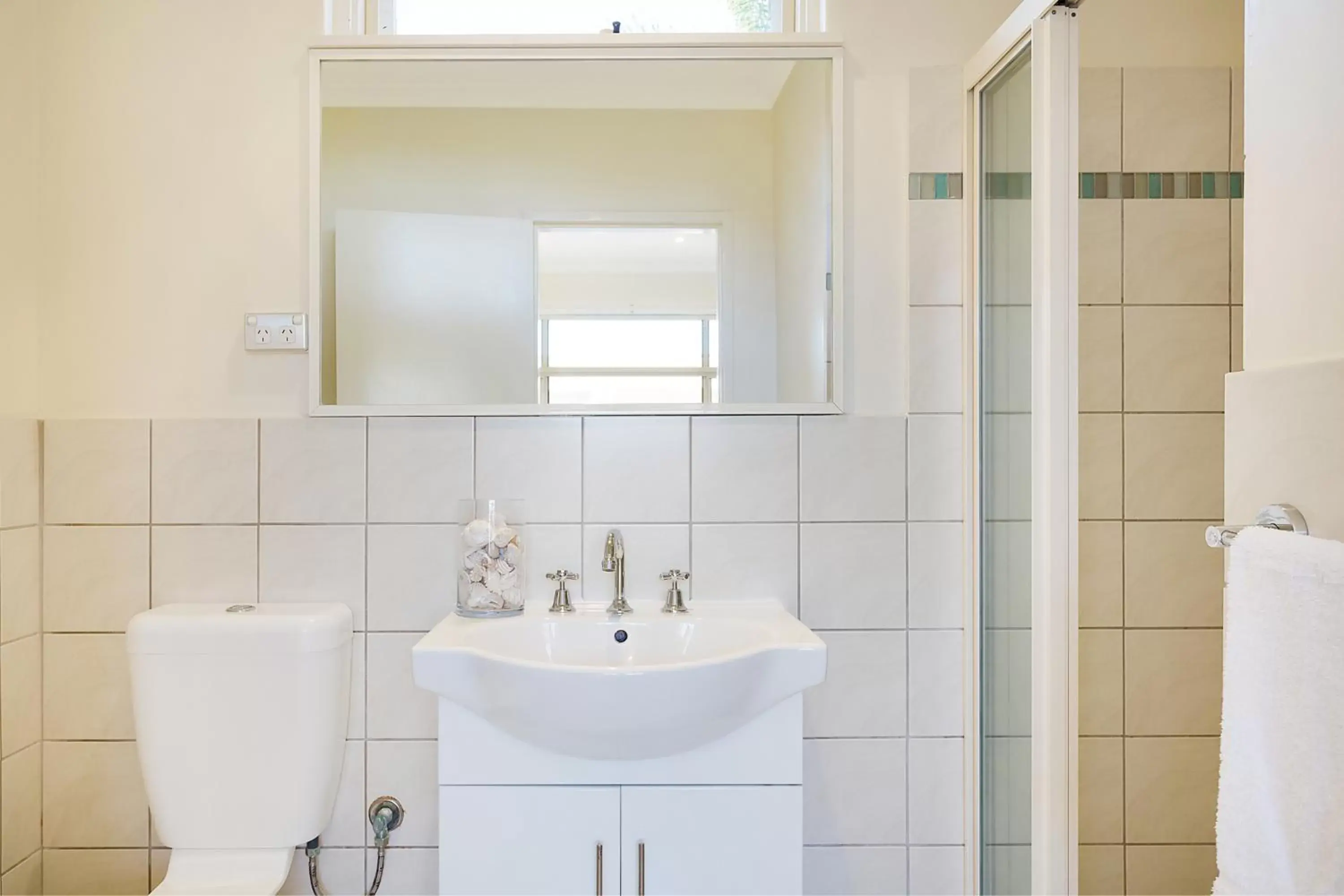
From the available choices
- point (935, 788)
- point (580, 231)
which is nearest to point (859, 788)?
point (935, 788)

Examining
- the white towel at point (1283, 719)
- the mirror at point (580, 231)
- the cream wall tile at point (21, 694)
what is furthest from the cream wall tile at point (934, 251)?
the cream wall tile at point (21, 694)

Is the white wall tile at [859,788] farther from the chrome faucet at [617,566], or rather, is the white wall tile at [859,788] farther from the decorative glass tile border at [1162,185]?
the decorative glass tile border at [1162,185]

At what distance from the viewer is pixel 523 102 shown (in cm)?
171

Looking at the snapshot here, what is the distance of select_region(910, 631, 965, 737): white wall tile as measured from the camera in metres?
1.72

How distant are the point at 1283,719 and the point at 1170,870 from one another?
70cm

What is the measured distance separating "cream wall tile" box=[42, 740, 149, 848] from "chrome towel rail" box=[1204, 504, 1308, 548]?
1.82m

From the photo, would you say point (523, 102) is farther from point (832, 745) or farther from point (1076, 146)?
point (832, 745)

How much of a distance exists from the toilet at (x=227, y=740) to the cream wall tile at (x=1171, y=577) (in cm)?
134

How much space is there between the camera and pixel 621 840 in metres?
1.40

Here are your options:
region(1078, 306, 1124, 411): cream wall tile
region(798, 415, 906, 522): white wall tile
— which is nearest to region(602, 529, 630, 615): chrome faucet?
region(798, 415, 906, 522): white wall tile

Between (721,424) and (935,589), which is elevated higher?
(721,424)

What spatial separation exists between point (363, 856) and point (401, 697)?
1.03ft

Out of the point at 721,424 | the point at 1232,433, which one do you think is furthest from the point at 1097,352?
the point at 721,424

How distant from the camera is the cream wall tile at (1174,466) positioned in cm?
117
